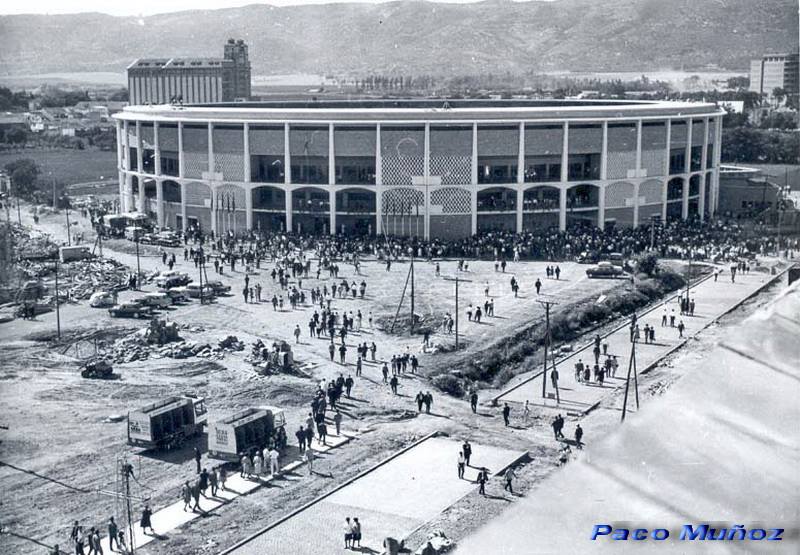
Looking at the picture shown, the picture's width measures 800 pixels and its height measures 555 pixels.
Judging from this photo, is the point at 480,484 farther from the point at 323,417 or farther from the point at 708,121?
the point at 708,121

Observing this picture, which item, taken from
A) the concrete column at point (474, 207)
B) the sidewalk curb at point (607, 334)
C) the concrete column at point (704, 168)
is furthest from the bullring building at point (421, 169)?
the sidewalk curb at point (607, 334)

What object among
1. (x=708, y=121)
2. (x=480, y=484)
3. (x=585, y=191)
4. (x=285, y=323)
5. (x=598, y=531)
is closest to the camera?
(x=598, y=531)

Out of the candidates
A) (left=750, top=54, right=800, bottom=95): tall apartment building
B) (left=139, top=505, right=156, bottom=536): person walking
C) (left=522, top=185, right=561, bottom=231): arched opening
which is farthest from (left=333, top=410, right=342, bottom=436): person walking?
(left=750, top=54, right=800, bottom=95): tall apartment building

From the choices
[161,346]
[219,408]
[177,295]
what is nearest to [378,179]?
[177,295]

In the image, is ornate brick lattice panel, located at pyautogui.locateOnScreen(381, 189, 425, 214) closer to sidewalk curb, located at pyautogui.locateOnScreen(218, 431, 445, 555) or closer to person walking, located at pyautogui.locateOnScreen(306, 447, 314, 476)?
sidewalk curb, located at pyautogui.locateOnScreen(218, 431, 445, 555)

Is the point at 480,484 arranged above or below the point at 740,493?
below

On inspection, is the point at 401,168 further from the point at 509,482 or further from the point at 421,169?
the point at 509,482

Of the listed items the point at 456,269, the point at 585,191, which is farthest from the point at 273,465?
the point at 585,191
